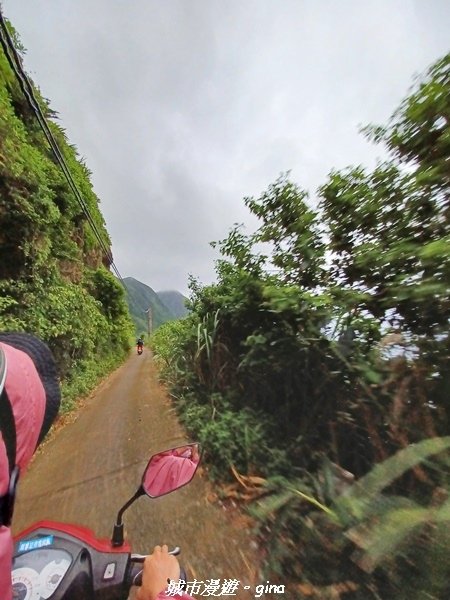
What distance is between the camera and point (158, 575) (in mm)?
938

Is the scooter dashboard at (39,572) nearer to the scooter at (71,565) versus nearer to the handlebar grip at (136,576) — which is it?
the scooter at (71,565)

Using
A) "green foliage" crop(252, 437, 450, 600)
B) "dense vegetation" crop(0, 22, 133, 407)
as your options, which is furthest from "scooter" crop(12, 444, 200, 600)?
"dense vegetation" crop(0, 22, 133, 407)

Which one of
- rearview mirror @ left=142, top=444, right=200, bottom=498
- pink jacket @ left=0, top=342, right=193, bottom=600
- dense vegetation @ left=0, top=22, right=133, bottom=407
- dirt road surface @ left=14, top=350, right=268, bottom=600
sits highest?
dense vegetation @ left=0, top=22, right=133, bottom=407

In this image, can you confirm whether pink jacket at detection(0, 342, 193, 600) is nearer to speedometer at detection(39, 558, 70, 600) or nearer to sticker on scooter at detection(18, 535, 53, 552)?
speedometer at detection(39, 558, 70, 600)

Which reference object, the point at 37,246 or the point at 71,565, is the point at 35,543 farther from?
the point at 37,246

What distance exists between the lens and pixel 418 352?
199 cm

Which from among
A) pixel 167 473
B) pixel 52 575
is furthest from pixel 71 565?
pixel 167 473

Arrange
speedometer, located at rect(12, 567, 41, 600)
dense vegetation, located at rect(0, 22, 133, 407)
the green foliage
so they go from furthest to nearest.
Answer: dense vegetation, located at rect(0, 22, 133, 407) → the green foliage → speedometer, located at rect(12, 567, 41, 600)

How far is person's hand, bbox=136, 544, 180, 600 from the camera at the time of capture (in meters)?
0.90

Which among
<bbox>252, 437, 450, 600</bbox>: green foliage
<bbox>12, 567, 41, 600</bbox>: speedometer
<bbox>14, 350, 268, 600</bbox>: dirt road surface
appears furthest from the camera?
<bbox>14, 350, 268, 600</bbox>: dirt road surface

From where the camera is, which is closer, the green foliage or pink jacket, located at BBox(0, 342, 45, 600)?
pink jacket, located at BBox(0, 342, 45, 600)

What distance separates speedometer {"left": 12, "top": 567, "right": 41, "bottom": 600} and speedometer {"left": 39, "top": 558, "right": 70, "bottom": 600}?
16mm

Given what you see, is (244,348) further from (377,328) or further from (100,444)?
(100,444)

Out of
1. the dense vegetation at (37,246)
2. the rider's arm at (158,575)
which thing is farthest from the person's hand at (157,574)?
the dense vegetation at (37,246)
